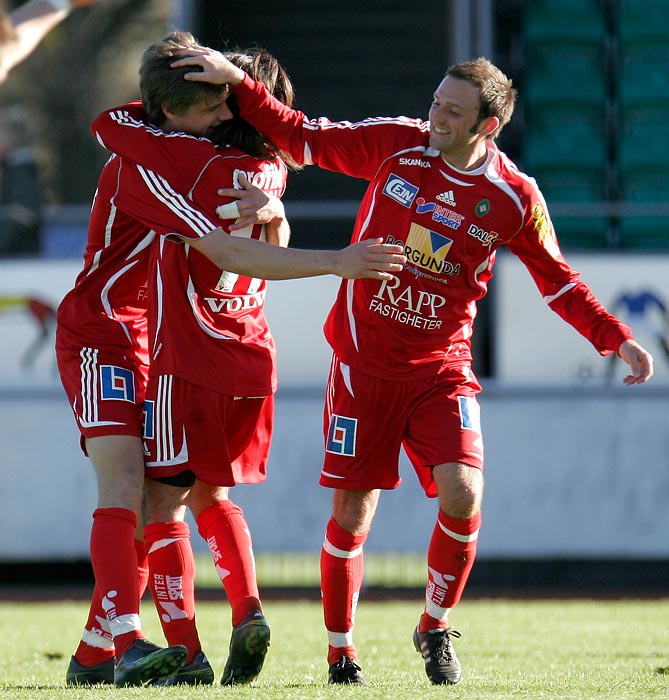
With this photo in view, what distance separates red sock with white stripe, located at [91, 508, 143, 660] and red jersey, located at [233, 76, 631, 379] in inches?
39.3

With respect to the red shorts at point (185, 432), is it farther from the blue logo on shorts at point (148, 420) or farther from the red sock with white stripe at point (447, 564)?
the red sock with white stripe at point (447, 564)

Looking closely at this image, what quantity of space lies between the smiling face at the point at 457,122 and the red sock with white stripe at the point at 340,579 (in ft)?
4.49

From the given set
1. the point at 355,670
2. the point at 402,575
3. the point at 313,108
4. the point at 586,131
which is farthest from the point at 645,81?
the point at 355,670

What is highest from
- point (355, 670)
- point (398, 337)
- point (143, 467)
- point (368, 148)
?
point (368, 148)

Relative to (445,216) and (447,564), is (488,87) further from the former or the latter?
(447,564)

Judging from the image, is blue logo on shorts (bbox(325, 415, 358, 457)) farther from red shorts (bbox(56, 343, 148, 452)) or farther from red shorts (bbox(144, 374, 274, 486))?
red shorts (bbox(56, 343, 148, 452))

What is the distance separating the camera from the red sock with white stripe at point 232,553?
4340 mm

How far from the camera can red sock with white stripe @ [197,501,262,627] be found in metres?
4.34

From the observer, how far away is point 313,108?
10953mm

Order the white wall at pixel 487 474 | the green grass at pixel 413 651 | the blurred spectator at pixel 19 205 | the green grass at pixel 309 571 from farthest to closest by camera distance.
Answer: the green grass at pixel 309 571
the blurred spectator at pixel 19 205
the white wall at pixel 487 474
the green grass at pixel 413 651

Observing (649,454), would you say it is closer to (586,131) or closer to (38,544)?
(586,131)

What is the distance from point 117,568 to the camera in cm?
424

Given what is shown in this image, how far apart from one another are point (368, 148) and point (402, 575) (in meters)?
7.02

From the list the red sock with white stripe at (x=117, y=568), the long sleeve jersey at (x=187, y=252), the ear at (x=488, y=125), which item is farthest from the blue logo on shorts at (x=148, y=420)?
the ear at (x=488, y=125)
